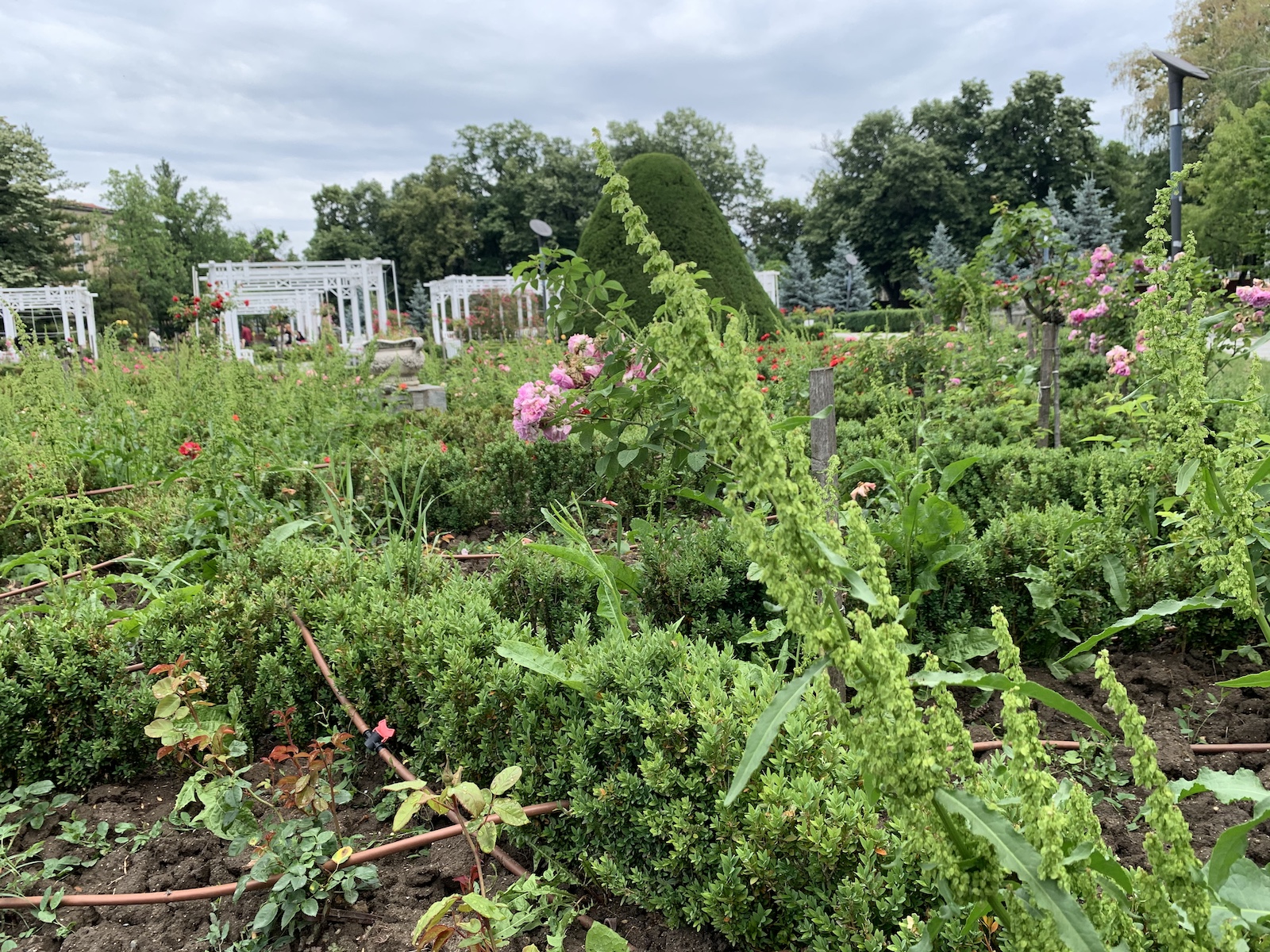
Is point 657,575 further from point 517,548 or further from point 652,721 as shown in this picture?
point 652,721

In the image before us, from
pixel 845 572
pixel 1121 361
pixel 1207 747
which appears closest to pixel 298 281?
pixel 1121 361

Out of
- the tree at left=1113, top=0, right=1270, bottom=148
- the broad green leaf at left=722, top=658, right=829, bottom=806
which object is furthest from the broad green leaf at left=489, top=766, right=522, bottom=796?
the tree at left=1113, top=0, right=1270, bottom=148

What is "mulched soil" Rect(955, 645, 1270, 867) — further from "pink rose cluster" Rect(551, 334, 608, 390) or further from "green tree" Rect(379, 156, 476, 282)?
Answer: "green tree" Rect(379, 156, 476, 282)

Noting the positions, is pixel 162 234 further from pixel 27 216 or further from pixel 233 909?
pixel 233 909

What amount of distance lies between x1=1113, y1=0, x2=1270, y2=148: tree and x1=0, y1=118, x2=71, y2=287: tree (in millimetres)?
41490

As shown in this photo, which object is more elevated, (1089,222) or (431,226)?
(431,226)

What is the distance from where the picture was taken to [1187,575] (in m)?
2.53

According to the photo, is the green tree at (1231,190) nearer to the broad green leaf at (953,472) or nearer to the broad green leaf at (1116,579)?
the broad green leaf at (1116,579)

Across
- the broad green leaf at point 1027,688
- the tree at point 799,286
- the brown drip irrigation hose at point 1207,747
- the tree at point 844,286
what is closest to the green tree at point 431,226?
the tree at point 799,286

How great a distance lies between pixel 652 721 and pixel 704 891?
0.34 m

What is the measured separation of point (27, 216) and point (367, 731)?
3951cm

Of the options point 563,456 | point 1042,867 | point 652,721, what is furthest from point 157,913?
point 563,456

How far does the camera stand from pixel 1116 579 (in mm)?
2490

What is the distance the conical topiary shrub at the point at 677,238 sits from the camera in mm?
10477
